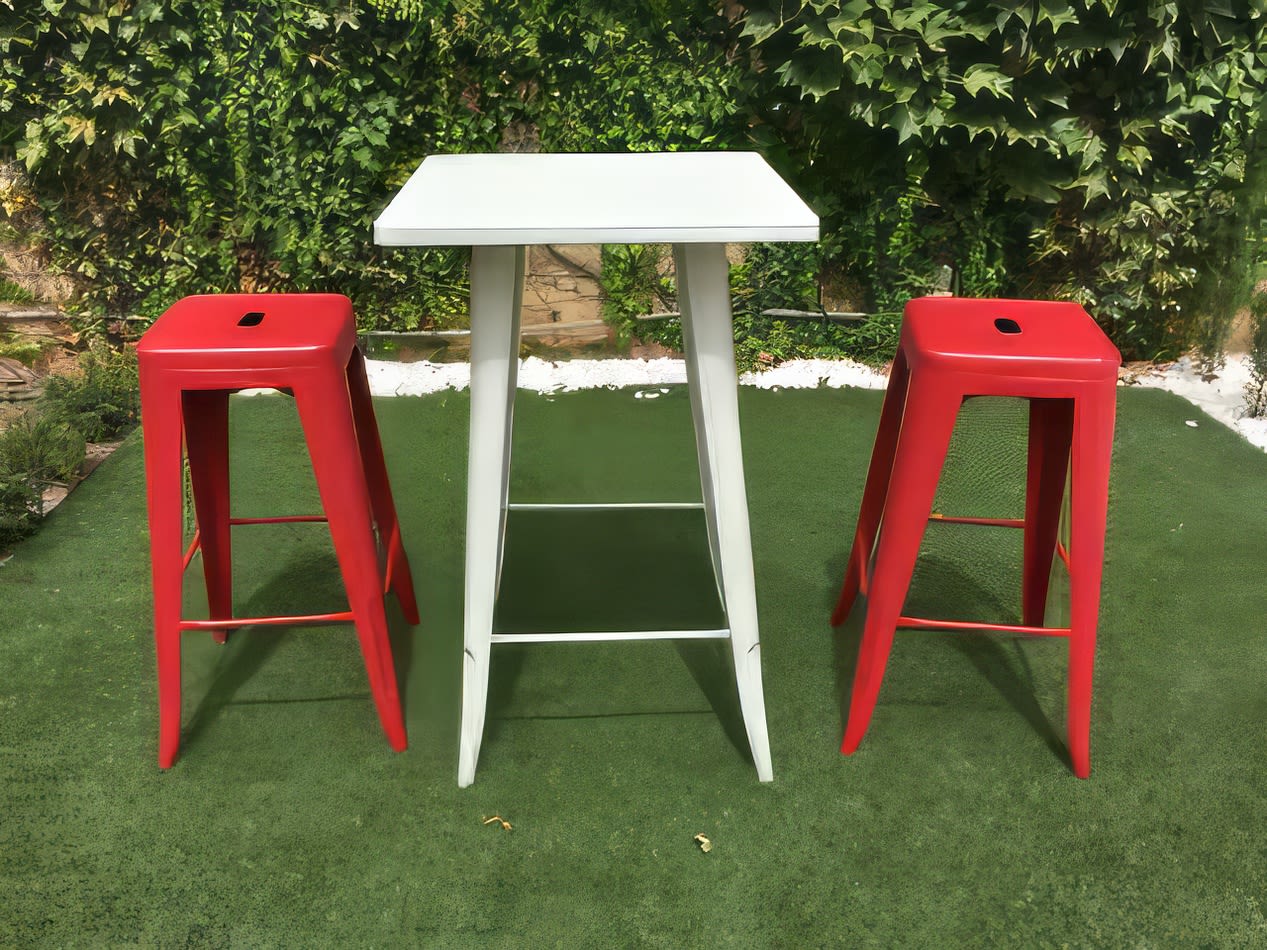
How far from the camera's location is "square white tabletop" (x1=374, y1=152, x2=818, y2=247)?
4.63 feet

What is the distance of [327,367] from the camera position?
5.36 feet

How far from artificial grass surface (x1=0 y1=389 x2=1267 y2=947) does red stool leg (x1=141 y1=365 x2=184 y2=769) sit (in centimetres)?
12

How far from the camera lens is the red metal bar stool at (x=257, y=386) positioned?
1.61 meters

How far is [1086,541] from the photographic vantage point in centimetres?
170

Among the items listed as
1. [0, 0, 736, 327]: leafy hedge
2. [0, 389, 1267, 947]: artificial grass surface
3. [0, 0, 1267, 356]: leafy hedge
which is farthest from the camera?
[0, 0, 736, 327]: leafy hedge

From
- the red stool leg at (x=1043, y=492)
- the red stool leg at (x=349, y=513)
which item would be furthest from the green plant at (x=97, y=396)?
the red stool leg at (x=1043, y=492)

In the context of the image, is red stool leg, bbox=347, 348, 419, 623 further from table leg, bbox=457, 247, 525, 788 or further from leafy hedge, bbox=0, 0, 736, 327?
leafy hedge, bbox=0, 0, 736, 327

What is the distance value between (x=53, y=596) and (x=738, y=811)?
161 cm

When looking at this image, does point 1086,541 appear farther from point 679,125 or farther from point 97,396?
point 97,396

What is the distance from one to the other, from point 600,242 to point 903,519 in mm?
698

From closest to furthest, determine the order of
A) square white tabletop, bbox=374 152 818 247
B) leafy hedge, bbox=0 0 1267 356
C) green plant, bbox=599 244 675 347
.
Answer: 1. square white tabletop, bbox=374 152 818 247
2. leafy hedge, bbox=0 0 1267 356
3. green plant, bbox=599 244 675 347

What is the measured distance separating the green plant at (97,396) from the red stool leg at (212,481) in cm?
131

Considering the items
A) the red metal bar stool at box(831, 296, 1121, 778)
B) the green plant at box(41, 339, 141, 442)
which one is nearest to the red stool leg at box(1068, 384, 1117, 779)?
the red metal bar stool at box(831, 296, 1121, 778)

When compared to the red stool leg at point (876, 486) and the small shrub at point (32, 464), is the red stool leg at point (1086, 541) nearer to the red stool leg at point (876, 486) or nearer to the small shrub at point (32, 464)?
the red stool leg at point (876, 486)
